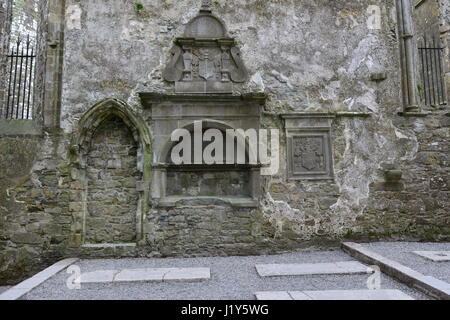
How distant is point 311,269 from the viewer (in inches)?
181

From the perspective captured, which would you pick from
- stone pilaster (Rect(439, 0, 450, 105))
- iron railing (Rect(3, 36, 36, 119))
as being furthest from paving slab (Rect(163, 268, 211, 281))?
stone pilaster (Rect(439, 0, 450, 105))

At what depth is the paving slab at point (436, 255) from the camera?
464cm

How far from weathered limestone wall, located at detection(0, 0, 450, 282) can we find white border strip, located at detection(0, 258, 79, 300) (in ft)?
1.85

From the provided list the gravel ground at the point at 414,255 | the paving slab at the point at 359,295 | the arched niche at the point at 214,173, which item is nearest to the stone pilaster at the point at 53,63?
the arched niche at the point at 214,173

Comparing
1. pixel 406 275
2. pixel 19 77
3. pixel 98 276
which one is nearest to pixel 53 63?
pixel 19 77

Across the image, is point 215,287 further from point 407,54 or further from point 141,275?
point 407,54

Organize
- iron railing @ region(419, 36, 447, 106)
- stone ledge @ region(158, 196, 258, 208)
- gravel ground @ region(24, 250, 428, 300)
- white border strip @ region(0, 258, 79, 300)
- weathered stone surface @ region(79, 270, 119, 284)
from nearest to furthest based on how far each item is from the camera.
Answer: white border strip @ region(0, 258, 79, 300), gravel ground @ region(24, 250, 428, 300), weathered stone surface @ region(79, 270, 119, 284), stone ledge @ region(158, 196, 258, 208), iron railing @ region(419, 36, 447, 106)

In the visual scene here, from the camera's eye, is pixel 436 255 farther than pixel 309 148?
No

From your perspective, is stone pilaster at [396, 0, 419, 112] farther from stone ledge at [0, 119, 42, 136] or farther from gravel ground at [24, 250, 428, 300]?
stone ledge at [0, 119, 42, 136]

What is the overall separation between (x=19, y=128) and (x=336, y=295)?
5659 millimetres

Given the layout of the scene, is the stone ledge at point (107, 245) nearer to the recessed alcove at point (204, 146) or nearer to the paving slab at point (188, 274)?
the recessed alcove at point (204, 146)

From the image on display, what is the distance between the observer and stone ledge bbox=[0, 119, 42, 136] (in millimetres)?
5793

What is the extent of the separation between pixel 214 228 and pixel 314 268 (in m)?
1.85

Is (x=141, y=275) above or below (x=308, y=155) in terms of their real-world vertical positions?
below
